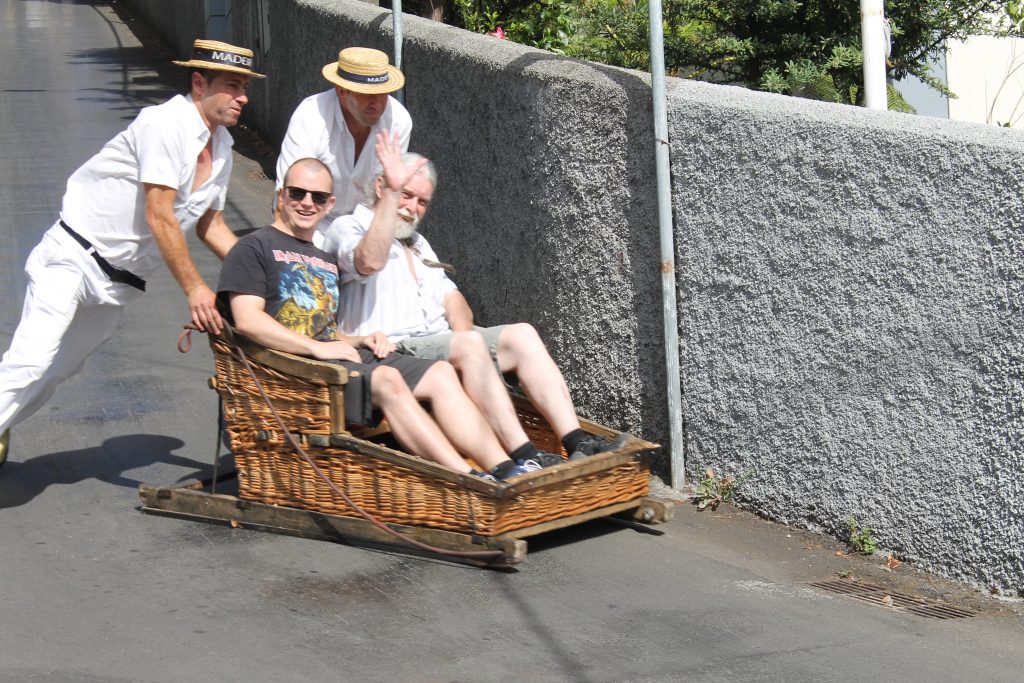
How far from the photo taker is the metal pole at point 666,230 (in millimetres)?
5621

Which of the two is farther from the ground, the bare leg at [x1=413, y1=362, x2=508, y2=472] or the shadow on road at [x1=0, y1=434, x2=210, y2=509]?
the bare leg at [x1=413, y1=362, x2=508, y2=472]

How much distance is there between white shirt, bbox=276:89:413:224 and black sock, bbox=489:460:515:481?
1.49 m

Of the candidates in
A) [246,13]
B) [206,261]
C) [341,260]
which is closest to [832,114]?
[341,260]

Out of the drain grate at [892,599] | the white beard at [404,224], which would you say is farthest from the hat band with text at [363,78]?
the drain grate at [892,599]

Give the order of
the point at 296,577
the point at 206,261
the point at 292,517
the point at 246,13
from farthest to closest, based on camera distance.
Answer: the point at 246,13 < the point at 206,261 < the point at 292,517 < the point at 296,577

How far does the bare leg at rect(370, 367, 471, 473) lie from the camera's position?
16.8 feet

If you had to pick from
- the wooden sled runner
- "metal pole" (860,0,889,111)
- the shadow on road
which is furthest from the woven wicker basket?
"metal pole" (860,0,889,111)

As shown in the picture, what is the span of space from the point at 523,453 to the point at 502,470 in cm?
14

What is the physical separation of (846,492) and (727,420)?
64 centimetres

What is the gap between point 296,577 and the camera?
4.92m

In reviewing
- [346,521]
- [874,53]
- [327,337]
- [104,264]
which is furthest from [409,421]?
[874,53]

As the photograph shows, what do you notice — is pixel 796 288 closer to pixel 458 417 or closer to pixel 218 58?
pixel 458 417

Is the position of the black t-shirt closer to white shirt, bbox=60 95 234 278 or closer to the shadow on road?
white shirt, bbox=60 95 234 278

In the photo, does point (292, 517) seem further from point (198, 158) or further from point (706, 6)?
point (706, 6)
